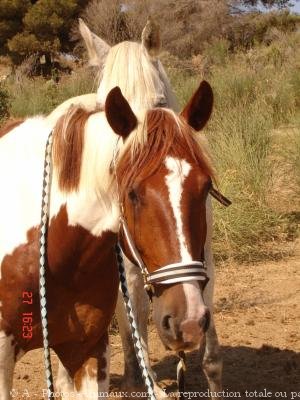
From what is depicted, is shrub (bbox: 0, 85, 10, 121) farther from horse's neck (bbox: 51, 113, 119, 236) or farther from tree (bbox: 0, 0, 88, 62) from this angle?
tree (bbox: 0, 0, 88, 62)

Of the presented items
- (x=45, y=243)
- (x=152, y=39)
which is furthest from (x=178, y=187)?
(x=152, y=39)

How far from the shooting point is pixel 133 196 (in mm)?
1651

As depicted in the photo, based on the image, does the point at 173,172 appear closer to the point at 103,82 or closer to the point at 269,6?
the point at 103,82

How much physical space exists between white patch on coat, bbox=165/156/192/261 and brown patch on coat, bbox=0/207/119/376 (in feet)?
1.25

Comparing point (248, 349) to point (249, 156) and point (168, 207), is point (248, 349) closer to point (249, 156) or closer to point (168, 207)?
point (168, 207)

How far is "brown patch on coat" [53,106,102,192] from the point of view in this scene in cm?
190

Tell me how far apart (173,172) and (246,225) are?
13.7 feet

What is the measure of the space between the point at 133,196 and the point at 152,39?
165 centimetres

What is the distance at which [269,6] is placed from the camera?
2070 centimetres

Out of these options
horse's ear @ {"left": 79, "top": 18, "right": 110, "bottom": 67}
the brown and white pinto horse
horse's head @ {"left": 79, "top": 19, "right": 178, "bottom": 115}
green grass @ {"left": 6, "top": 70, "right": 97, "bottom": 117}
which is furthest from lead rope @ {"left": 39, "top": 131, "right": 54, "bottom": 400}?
green grass @ {"left": 6, "top": 70, "right": 97, "bottom": 117}

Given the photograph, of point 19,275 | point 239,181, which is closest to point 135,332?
point 19,275

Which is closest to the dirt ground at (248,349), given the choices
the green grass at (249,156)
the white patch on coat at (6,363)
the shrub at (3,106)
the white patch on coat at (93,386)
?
the green grass at (249,156)

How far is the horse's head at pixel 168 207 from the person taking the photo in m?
1.54

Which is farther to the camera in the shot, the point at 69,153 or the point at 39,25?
the point at 39,25
